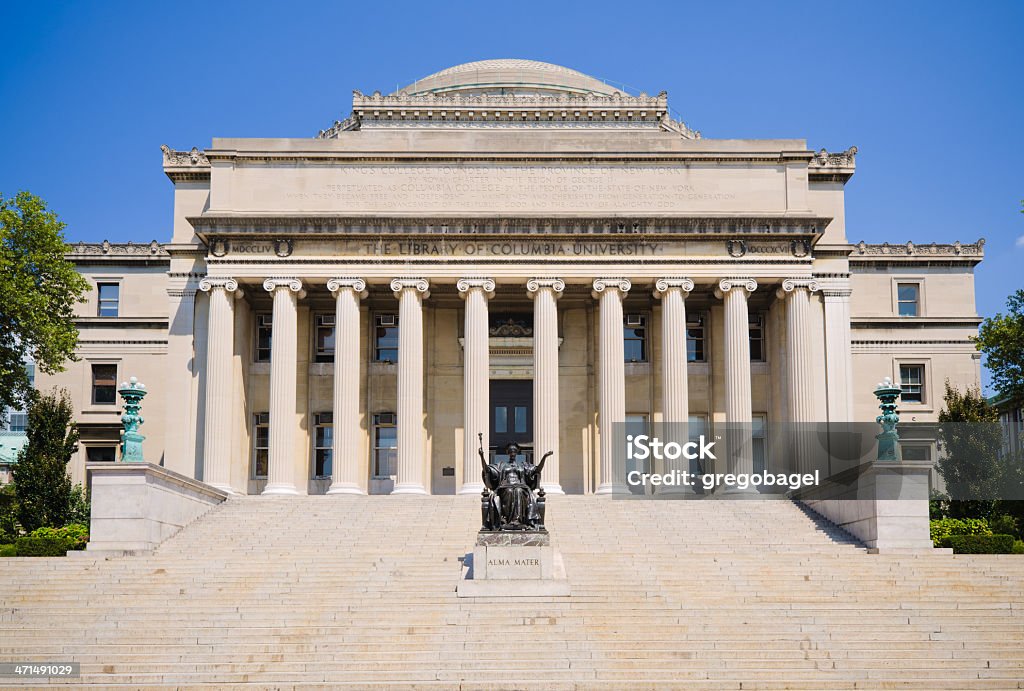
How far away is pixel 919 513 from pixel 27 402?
34.3 m

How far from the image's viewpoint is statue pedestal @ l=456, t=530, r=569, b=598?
30.5 meters

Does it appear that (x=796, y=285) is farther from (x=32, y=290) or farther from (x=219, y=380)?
(x=32, y=290)

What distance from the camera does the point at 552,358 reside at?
50344 millimetres

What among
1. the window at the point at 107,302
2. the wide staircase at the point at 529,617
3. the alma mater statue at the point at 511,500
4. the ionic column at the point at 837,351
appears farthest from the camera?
the window at the point at 107,302

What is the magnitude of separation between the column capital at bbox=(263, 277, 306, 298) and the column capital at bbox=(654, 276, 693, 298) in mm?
14632

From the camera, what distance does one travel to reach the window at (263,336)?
54.4 metres

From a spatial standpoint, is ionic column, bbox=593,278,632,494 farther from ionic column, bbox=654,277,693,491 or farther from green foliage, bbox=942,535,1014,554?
green foliage, bbox=942,535,1014,554

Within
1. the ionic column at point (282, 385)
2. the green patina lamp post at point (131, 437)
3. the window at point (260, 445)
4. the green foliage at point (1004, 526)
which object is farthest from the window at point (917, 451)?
the green patina lamp post at point (131, 437)

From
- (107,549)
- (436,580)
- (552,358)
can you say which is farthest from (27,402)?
(436,580)

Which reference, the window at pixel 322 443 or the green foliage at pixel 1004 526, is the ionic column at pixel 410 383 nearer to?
the window at pixel 322 443

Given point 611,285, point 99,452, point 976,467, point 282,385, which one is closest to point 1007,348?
point 976,467

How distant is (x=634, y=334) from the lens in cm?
5531

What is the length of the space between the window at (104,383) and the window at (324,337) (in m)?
14.9

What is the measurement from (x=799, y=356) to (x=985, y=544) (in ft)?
48.9
